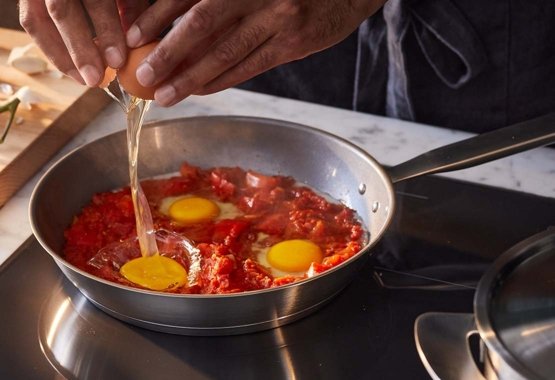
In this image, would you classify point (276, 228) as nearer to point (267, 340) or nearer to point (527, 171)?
point (267, 340)

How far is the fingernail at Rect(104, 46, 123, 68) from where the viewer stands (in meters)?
1.45

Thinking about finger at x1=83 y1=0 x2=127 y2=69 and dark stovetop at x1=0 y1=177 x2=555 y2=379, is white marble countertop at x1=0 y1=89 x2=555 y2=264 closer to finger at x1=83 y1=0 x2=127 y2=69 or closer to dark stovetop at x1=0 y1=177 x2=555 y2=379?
dark stovetop at x1=0 y1=177 x2=555 y2=379

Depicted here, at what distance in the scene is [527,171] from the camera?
1969 mm

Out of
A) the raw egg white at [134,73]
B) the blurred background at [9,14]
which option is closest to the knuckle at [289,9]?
the raw egg white at [134,73]

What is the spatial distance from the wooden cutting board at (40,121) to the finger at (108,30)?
51 centimetres

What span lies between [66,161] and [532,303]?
0.95 m

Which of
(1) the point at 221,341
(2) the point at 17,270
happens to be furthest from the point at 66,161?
(1) the point at 221,341

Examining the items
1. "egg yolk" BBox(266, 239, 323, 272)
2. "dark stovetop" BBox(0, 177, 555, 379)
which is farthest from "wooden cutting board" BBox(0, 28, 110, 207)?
"egg yolk" BBox(266, 239, 323, 272)

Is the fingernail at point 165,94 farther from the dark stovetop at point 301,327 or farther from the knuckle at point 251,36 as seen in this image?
the dark stovetop at point 301,327

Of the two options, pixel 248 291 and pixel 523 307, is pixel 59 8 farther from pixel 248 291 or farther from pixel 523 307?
pixel 523 307

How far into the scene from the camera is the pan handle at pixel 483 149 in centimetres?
158

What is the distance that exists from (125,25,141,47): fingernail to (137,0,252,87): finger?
66mm

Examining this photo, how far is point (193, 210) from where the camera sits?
1785 mm

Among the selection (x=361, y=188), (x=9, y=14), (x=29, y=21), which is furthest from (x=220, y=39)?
(x=9, y=14)
